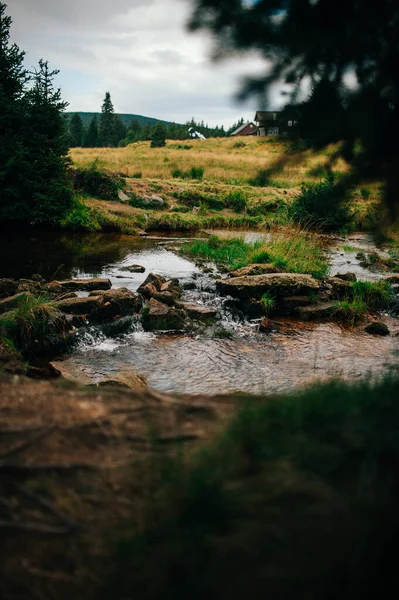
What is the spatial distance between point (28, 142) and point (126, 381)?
13.0 m

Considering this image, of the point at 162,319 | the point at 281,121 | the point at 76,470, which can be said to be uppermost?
the point at 281,121

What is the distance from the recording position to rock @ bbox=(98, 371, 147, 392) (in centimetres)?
485

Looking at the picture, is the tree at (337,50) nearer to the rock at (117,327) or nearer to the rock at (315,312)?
the rock at (117,327)

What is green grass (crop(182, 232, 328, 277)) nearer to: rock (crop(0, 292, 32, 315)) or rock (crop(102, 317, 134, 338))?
rock (crop(102, 317, 134, 338))

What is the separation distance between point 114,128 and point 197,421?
89.0 metres

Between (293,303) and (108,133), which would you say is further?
(108,133)

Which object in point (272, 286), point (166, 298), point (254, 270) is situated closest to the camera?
point (166, 298)

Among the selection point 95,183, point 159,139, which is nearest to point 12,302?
point 95,183

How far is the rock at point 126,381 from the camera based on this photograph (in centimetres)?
485

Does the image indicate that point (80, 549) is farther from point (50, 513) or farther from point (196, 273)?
point (196, 273)

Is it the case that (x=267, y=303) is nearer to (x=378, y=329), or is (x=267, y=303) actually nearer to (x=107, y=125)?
(x=378, y=329)

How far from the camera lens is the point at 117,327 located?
7.68 meters

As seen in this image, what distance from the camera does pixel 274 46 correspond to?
2.42 meters

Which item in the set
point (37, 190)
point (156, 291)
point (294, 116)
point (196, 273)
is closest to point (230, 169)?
point (37, 190)
